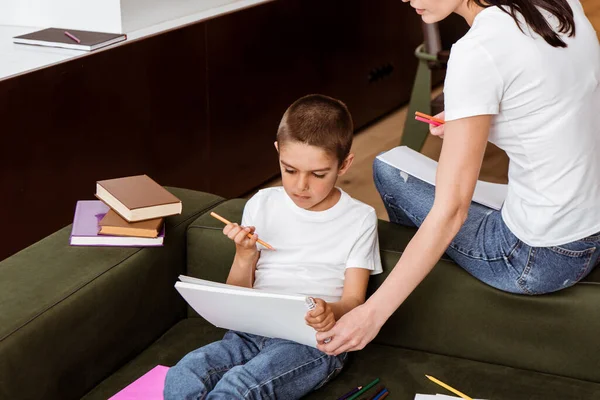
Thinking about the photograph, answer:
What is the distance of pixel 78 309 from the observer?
161cm

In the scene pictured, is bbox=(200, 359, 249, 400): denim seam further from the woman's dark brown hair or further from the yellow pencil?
the woman's dark brown hair

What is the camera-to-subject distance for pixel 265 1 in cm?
333

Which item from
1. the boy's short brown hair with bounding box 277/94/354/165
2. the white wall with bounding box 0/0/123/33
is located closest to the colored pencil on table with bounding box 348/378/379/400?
the boy's short brown hair with bounding box 277/94/354/165

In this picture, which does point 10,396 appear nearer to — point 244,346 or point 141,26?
point 244,346

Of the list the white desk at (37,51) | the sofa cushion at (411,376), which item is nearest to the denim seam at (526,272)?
the sofa cushion at (411,376)

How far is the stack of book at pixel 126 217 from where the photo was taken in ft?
5.83

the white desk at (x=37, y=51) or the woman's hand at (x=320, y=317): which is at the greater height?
the white desk at (x=37, y=51)

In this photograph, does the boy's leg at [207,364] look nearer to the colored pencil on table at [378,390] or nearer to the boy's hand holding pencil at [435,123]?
the colored pencil on table at [378,390]

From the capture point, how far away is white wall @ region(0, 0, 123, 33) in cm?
278

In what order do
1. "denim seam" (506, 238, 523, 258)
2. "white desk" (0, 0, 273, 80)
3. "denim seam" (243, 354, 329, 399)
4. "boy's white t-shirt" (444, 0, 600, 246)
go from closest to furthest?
"boy's white t-shirt" (444, 0, 600, 246) < "denim seam" (243, 354, 329, 399) < "denim seam" (506, 238, 523, 258) < "white desk" (0, 0, 273, 80)

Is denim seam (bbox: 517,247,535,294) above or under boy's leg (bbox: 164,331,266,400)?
above

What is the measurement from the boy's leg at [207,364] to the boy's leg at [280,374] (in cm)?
3

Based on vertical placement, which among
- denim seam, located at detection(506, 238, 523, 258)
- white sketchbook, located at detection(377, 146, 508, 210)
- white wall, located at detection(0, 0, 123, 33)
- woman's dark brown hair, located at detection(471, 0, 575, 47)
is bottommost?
denim seam, located at detection(506, 238, 523, 258)

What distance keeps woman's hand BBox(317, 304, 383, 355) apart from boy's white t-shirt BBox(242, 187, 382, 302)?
0.18 m
